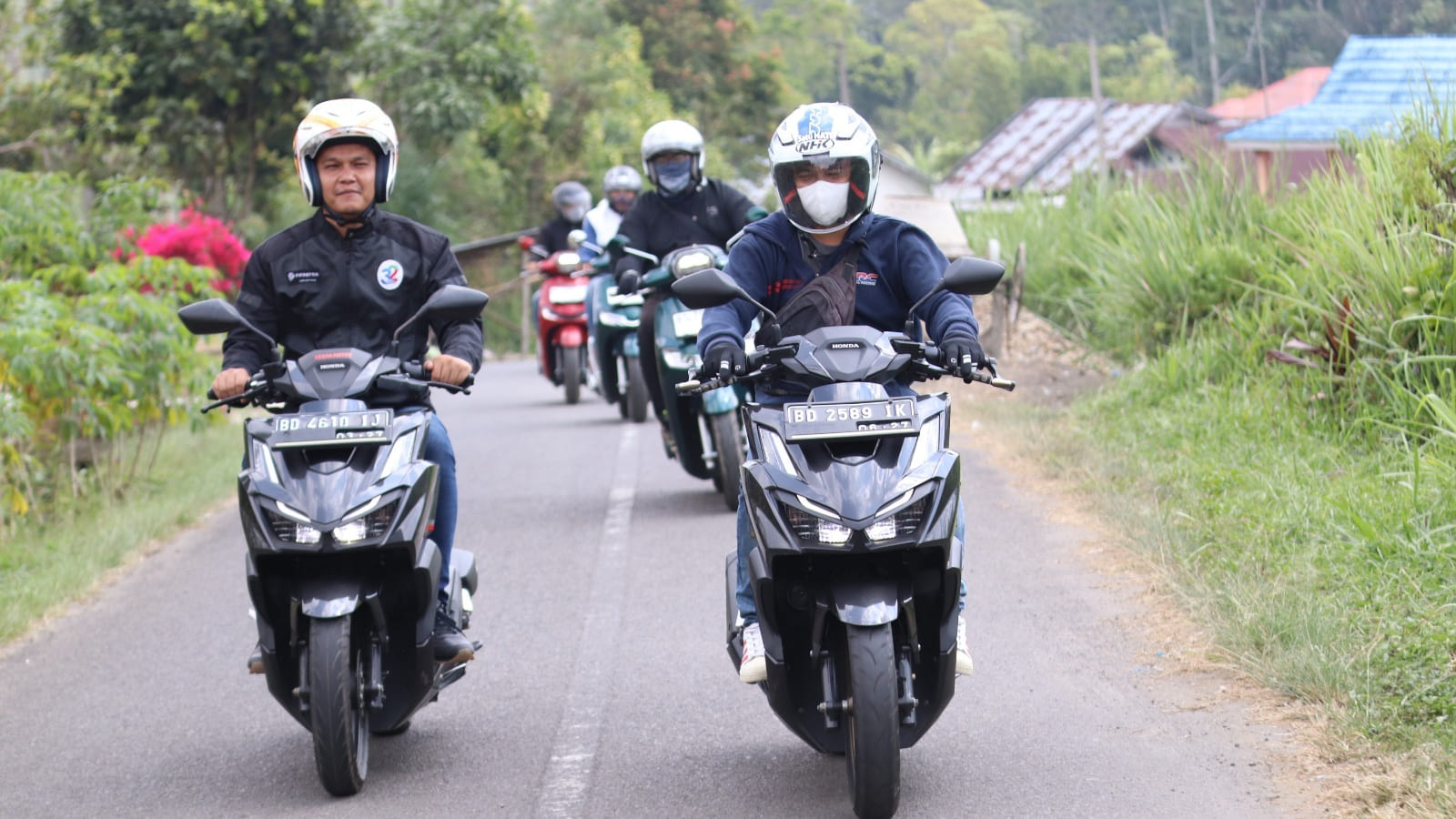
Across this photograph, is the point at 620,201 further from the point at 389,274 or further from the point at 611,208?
the point at 389,274

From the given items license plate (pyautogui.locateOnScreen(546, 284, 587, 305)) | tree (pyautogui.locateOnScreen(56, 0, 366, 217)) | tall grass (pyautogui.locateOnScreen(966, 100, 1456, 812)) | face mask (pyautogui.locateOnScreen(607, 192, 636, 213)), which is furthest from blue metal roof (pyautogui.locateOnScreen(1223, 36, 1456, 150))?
face mask (pyautogui.locateOnScreen(607, 192, 636, 213))

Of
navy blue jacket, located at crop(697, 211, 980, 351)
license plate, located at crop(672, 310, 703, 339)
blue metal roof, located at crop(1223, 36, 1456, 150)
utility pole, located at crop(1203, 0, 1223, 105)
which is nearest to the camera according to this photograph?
navy blue jacket, located at crop(697, 211, 980, 351)

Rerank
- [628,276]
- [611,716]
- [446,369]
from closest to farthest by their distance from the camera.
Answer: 1. [446,369]
2. [611,716]
3. [628,276]

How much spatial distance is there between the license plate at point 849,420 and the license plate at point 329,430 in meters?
1.27

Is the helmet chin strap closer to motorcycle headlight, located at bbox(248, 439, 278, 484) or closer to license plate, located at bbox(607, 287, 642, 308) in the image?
motorcycle headlight, located at bbox(248, 439, 278, 484)

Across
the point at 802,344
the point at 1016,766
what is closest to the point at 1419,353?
the point at 1016,766

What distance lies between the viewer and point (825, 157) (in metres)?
5.25

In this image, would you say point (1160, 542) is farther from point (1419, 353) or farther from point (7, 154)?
point (7, 154)

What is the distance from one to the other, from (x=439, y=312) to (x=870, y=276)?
4.25ft

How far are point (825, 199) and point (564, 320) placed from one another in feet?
38.6

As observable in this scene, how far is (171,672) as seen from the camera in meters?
7.30

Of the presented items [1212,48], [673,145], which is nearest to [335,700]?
[673,145]

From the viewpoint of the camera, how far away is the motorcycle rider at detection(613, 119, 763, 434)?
1066 centimetres

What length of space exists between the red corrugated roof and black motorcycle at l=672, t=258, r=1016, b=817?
80.3ft
